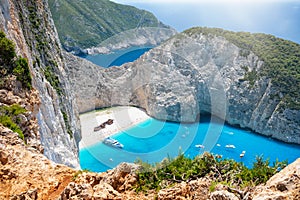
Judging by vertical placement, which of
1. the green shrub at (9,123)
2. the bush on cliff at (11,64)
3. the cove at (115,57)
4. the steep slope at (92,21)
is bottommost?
the green shrub at (9,123)

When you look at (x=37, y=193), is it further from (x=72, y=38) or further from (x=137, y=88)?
(x=72, y=38)

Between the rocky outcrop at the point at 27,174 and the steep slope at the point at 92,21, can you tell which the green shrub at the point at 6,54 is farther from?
the steep slope at the point at 92,21

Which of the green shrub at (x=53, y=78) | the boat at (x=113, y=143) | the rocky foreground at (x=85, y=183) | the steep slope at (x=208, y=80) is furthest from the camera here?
the steep slope at (x=208, y=80)

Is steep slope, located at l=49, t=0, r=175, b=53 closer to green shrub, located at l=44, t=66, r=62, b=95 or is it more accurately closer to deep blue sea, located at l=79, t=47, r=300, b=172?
deep blue sea, located at l=79, t=47, r=300, b=172

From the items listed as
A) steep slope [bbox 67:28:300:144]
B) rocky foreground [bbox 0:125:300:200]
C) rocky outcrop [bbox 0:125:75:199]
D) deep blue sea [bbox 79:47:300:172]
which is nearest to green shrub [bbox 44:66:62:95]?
deep blue sea [bbox 79:47:300:172]

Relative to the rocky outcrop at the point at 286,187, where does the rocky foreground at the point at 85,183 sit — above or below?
below

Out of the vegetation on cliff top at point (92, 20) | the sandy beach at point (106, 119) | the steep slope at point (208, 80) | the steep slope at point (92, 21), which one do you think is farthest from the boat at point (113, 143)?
the vegetation on cliff top at point (92, 20)
